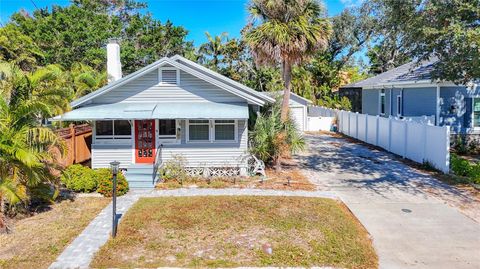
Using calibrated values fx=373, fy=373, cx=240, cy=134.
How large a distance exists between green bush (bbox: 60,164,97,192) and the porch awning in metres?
2.18

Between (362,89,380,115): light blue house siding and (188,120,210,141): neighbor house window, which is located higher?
(362,89,380,115): light blue house siding

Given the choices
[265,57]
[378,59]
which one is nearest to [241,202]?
[265,57]

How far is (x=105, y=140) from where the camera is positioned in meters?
15.1

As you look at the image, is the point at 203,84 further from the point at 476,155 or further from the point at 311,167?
the point at 476,155

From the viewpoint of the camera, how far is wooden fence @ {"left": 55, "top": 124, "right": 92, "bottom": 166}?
1530 centimetres

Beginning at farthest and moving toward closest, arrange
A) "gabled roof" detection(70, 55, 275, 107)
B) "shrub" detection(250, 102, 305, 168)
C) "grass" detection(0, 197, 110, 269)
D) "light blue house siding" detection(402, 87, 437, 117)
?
"light blue house siding" detection(402, 87, 437, 117) < "shrub" detection(250, 102, 305, 168) < "gabled roof" detection(70, 55, 275, 107) < "grass" detection(0, 197, 110, 269)

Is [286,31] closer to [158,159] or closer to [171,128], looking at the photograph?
[171,128]

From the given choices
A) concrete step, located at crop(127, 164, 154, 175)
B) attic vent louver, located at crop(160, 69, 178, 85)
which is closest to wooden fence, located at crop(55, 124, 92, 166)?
concrete step, located at crop(127, 164, 154, 175)

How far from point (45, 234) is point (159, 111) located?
258 inches

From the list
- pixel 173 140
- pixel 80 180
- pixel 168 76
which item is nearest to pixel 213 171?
pixel 173 140

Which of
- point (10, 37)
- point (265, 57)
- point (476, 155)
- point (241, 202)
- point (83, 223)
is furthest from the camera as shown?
point (10, 37)

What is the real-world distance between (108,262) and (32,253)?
6.05 feet

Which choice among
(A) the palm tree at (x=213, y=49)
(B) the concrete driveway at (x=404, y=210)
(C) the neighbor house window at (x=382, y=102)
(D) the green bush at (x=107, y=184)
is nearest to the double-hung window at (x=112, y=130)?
(D) the green bush at (x=107, y=184)

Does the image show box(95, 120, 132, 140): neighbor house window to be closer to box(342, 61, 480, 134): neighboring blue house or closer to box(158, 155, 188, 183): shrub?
box(158, 155, 188, 183): shrub
